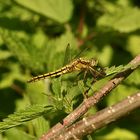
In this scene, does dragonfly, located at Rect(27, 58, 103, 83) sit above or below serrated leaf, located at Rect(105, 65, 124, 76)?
above

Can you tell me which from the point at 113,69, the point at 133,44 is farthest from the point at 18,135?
the point at 133,44

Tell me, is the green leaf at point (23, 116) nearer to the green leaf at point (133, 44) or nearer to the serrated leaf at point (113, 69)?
the serrated leaf at point (113, 69)

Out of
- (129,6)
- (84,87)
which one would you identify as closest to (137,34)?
(129,6)

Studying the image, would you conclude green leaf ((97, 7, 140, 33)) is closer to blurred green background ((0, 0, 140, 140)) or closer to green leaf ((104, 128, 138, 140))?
blurred green background ((0, 0, 140, 140))

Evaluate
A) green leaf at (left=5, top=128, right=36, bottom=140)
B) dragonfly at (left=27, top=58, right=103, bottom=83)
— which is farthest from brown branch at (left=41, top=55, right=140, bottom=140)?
green leaf at (left=5, top=128, right=36, bottom=140)

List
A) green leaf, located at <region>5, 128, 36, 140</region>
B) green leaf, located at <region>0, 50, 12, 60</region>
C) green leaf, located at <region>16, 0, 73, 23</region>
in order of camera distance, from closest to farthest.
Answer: green leaf, located at <region>5, 128, 36, 140</region> → green leaf, located at <region>16, 0, 73, 23</region> → green leaf, located at <region>0, 50, 12, 60</region>

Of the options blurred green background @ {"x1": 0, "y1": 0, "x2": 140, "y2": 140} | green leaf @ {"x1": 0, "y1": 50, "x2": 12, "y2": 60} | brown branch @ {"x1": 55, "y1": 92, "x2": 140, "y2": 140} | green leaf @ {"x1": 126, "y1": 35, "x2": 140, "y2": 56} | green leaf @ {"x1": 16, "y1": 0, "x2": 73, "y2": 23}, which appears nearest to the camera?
brown branch @ {"x1": 55, "y1": 92, "x2": 140, "y2": 140}

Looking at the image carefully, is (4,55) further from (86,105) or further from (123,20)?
(86,105)

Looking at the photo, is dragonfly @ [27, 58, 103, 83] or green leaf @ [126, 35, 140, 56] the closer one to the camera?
dragonfly @ [27, 58, 103, 83]
